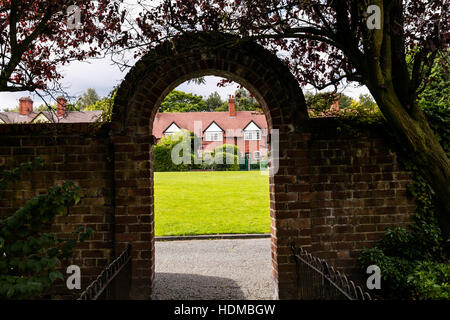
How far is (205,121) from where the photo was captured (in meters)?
40.9

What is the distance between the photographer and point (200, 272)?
586 centimetres

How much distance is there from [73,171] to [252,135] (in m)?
36.3

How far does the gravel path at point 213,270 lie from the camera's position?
4.79 meters

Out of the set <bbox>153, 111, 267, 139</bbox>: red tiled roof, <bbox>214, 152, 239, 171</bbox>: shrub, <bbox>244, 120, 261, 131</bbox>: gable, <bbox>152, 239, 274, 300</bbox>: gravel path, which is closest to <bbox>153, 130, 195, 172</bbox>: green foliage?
<bbox>214, 152, 239, 171</bbox>: shrub

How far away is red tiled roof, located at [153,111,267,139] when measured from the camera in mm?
40062

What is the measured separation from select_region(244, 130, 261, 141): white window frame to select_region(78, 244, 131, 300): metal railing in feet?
119

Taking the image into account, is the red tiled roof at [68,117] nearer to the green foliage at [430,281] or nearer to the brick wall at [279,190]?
the brick wall at [279,190]

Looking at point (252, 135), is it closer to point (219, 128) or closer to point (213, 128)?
point (219, 128)

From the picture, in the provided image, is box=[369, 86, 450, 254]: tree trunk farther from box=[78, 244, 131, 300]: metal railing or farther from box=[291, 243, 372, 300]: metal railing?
box=[78, 244, 131, 300]: metal railing

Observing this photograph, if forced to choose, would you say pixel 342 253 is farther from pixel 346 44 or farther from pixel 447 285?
pixel 346 44

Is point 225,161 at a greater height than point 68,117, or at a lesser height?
lesser

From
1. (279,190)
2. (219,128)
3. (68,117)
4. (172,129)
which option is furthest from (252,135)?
(279,190)

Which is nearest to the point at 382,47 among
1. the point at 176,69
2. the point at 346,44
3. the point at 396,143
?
the point at 346,44
